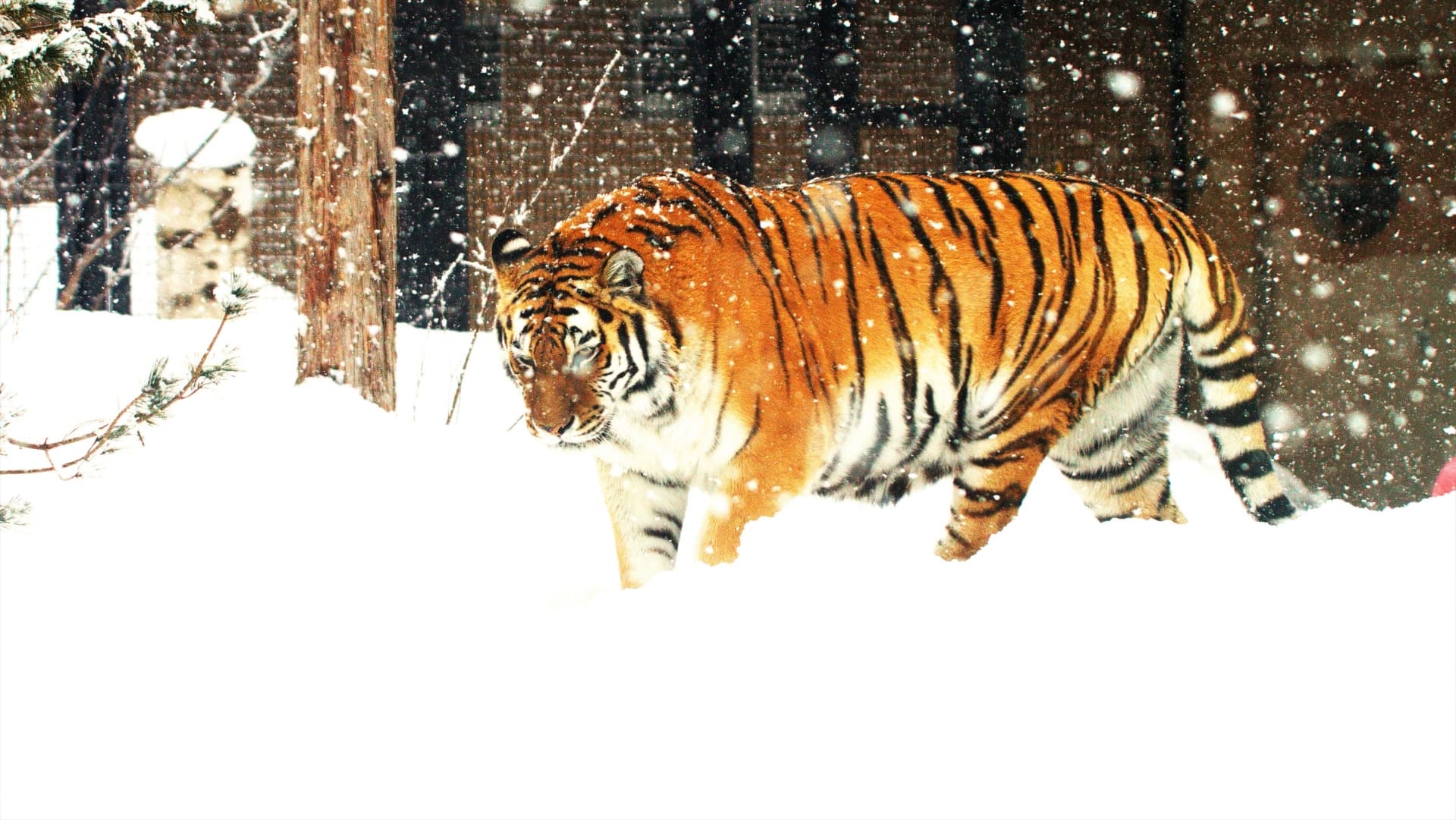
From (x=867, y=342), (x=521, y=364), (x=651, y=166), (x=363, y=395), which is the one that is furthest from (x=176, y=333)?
(x=867, y=342)

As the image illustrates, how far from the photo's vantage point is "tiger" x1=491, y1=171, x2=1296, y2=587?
2.93 m

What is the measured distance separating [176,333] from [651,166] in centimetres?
228

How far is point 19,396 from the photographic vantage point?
432cm

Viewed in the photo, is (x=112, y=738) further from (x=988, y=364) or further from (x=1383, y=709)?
(x=988, y=364)

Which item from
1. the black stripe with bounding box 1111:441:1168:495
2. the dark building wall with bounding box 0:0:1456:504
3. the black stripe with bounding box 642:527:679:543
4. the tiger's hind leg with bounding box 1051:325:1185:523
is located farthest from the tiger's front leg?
the dark building wall with bounding box 0:0:1456:504

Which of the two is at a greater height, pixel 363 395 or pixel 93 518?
pixel 363 395

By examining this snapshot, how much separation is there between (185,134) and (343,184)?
2134 millimetres

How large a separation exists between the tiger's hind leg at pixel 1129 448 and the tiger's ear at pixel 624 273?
136cm

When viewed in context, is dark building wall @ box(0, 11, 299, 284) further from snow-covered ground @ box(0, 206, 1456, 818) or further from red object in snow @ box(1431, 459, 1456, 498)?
red object in snow @ box(1431, 459, 1456, 498)

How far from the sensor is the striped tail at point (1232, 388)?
3.36 meters

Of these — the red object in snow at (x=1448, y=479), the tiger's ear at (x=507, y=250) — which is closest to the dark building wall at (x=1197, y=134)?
the red object in snow at (x=1448, y=479)

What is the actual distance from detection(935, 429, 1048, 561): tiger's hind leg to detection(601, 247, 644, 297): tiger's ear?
107 cm

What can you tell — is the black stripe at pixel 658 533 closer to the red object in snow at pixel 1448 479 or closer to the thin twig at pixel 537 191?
the thin twig at pixel 537 191

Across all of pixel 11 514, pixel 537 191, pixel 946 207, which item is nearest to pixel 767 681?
pixel 11 514
